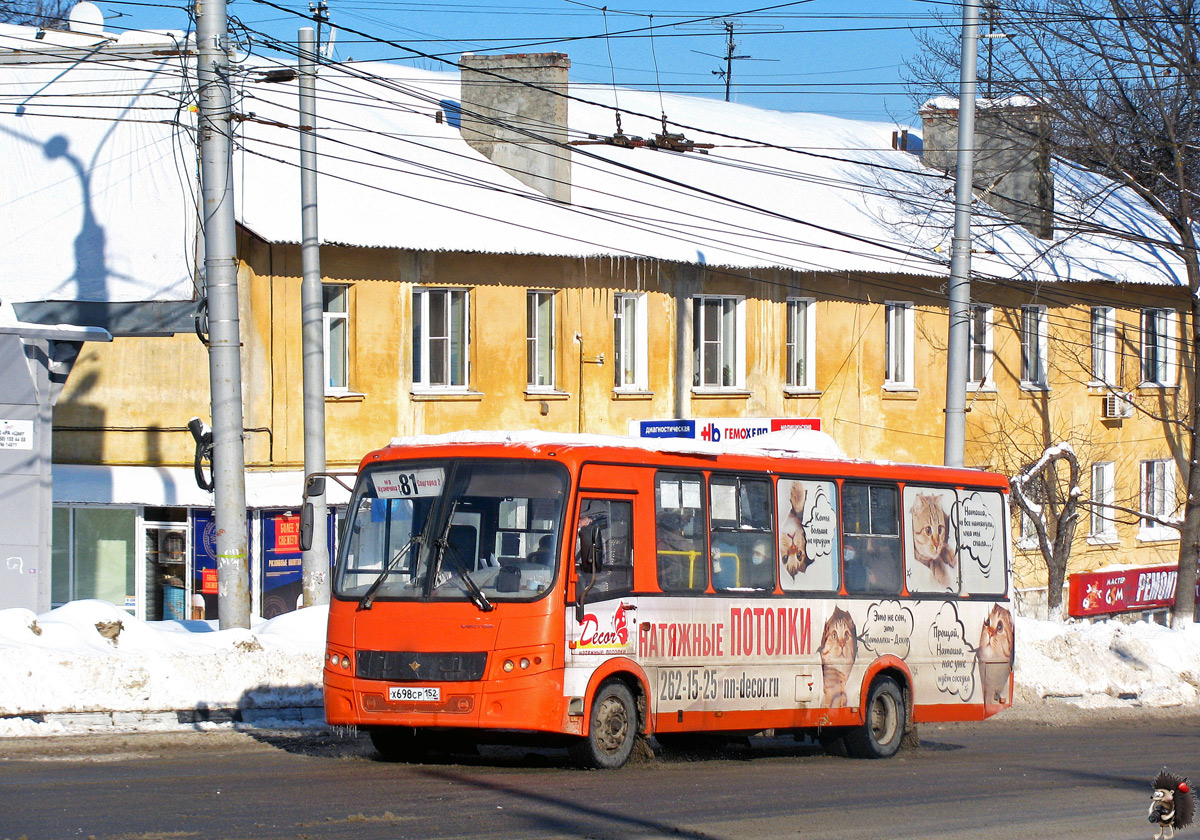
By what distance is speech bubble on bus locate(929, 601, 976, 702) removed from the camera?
14883 millimetres

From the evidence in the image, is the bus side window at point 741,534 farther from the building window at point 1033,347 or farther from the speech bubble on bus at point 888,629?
the building window at point 1033,347

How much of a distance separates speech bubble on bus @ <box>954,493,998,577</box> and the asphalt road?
6.98 feet

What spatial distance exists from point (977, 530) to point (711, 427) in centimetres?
606

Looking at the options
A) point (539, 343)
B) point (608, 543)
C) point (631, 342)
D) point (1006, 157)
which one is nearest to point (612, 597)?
point (608, 543)

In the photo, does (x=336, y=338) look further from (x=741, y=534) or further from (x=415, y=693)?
(x=415, y=693)

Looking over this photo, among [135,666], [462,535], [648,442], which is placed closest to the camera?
[462,535]

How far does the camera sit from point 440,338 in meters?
25.9

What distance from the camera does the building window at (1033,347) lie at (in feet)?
112

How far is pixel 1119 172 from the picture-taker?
31.2m

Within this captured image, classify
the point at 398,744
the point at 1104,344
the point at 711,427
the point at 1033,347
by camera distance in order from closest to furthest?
the point at 398,744
the point at 711,427
the point at 1033,347
the point at 1104,344

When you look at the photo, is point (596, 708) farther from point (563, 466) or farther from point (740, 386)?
point (740, 386)

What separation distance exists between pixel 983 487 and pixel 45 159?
15682 millimetres

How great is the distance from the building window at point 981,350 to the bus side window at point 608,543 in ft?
74.9

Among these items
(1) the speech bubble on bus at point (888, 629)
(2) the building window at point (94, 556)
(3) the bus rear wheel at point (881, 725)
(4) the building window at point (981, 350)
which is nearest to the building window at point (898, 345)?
(4) the building window at point (981, 350)
